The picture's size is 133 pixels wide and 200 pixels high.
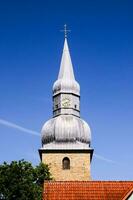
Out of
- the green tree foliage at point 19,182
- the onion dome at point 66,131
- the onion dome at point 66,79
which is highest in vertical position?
the onion dome at point 66,79

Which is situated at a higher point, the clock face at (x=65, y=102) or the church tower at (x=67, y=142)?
the clock face at (x=65, y=102)

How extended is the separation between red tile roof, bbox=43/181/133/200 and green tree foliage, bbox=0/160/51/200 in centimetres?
1243

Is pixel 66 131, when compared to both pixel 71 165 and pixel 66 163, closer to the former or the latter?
pixel 66 163

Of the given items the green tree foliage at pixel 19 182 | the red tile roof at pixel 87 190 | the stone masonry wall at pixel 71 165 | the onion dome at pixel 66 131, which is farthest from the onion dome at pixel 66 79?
the red tile roof at pixel 87 190

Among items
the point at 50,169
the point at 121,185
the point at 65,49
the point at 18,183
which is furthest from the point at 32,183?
the point at 65,49

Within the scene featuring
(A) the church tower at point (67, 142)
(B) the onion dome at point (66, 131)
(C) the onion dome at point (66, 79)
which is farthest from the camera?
(C) the onion dome at point (66, 79)

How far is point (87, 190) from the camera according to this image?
34.0m

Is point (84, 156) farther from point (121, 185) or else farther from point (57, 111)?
point (121, 185)

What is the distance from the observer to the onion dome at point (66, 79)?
60.4m

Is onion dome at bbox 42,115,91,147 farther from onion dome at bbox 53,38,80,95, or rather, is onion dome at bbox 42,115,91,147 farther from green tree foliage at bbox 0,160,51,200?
green tree foliage at bbox 0,160,51,200

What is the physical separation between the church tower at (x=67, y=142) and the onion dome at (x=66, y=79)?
0.43 m

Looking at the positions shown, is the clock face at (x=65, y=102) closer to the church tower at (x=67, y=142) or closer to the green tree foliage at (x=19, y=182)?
the church tower at (x=67, y=142)

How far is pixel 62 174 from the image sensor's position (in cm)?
5559

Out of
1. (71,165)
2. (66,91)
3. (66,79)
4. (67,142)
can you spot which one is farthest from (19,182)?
(66,79)
